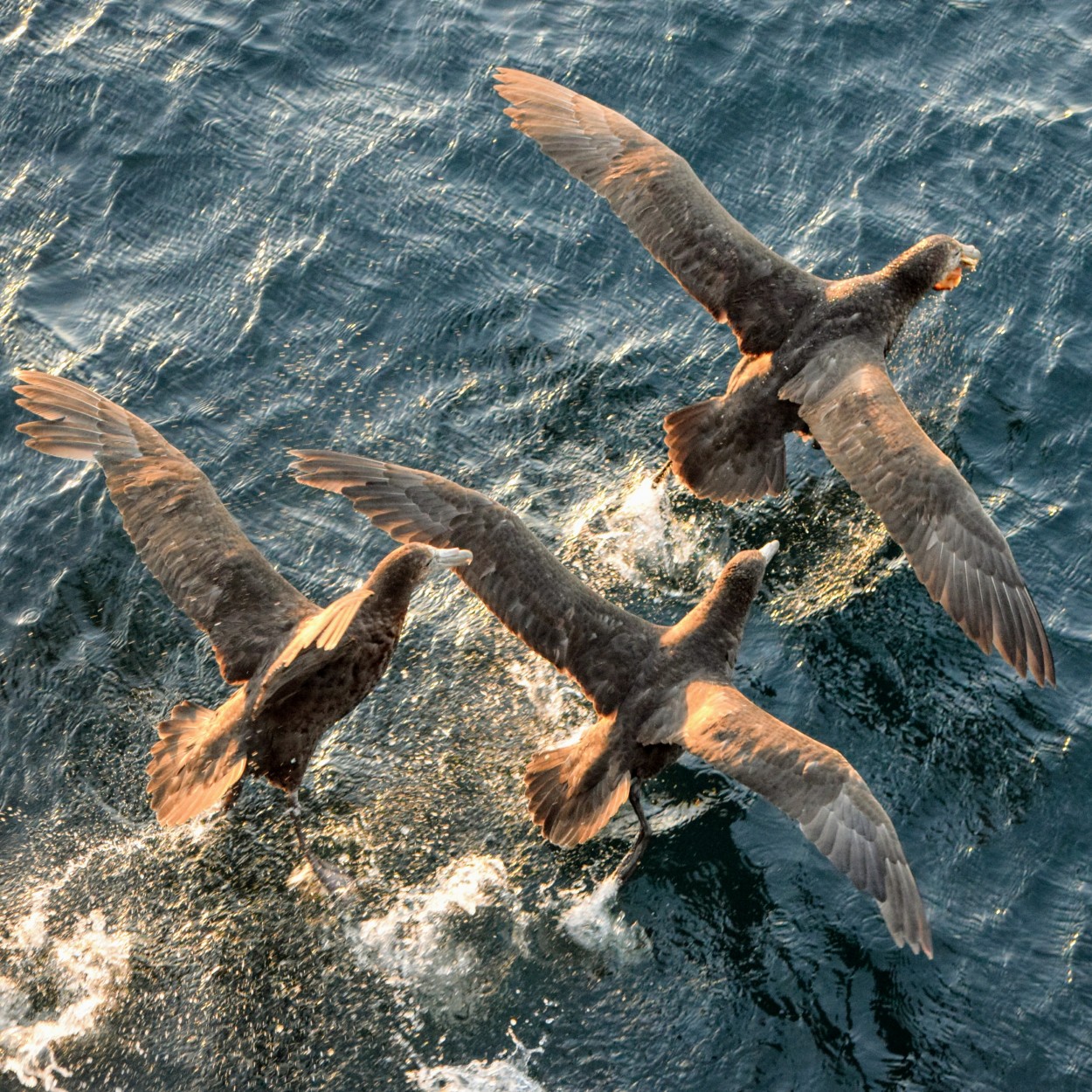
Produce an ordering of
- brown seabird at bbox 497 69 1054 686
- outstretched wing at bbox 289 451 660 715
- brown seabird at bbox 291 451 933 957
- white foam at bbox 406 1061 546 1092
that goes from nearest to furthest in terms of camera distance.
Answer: brown seabird at bbox 291 451 933 957 → white foam at bbox 406 1061 546 1092 → outstretched wing at bbox 289 451 660 715 → brown seabird at bbox 497 69 1054 686

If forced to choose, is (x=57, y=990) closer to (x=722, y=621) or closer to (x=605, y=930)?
(x=605, y=930)

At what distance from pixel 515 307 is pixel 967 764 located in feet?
17.8

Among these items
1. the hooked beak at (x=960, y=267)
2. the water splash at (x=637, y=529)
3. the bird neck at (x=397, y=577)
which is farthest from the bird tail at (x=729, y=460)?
the bird neck at (x=397, y=577)

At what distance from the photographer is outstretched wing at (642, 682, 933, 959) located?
740 centimetres

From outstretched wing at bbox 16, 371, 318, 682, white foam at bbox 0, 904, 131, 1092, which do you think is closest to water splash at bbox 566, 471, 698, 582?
outstretched wing at bbox 16, 371, 318, 682

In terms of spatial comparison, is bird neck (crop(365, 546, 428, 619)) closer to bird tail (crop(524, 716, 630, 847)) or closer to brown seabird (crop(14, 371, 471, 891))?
brown seabird (crop(14, 371, 471, 891))

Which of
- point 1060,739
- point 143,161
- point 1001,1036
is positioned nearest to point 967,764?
point 1060,739

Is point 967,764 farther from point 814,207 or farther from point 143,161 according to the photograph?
point 143,161

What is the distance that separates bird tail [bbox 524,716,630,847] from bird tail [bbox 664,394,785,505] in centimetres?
249

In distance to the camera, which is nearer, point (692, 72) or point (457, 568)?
point (457, 568)

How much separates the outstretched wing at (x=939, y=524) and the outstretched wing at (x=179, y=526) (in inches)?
147

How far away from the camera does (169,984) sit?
830 cm

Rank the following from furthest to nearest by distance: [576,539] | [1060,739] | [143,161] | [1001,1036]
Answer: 1. [143,161]
2. [576,539]
3. [1060,739]
4. [1001,1036]

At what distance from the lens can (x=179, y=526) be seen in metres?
9.22
